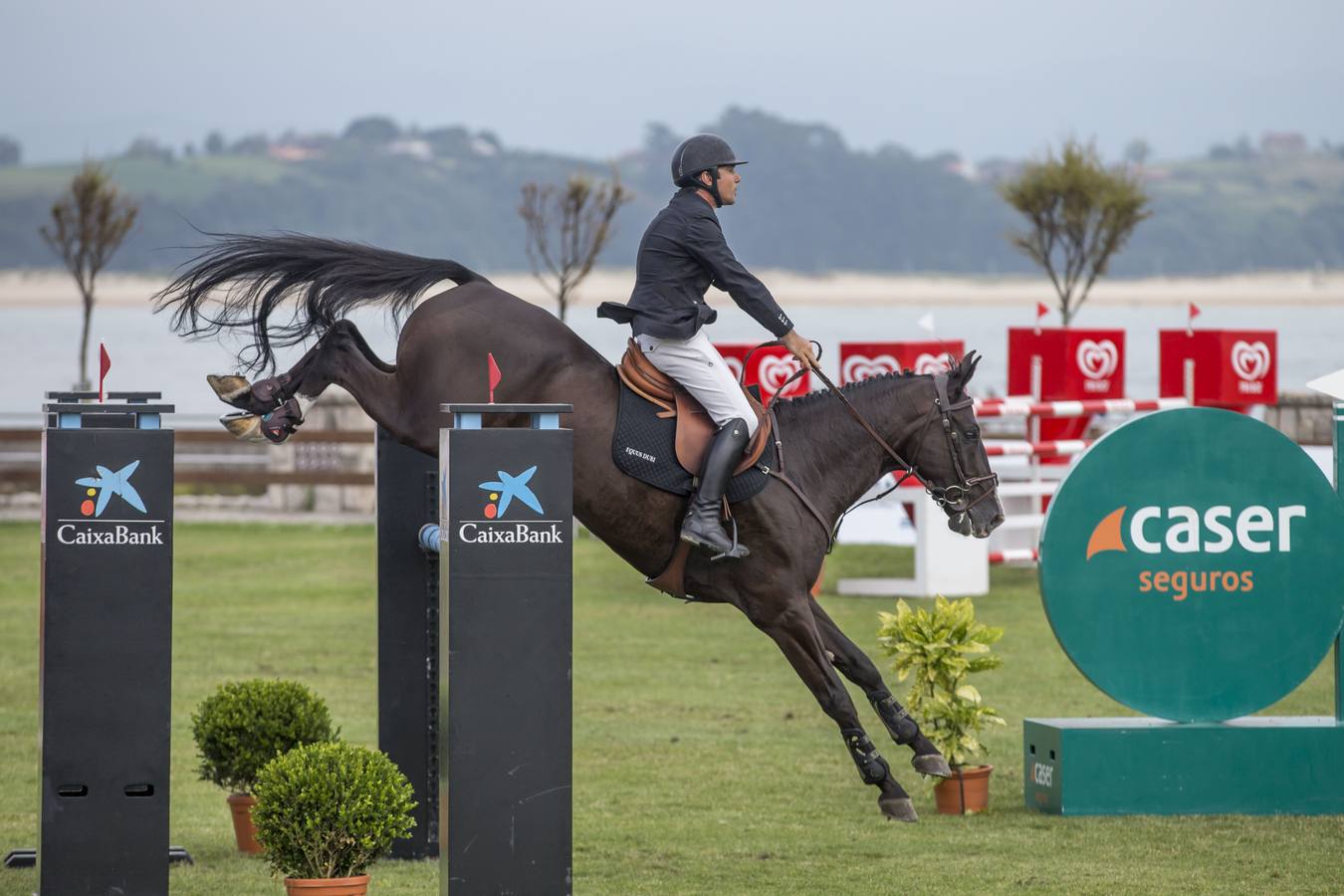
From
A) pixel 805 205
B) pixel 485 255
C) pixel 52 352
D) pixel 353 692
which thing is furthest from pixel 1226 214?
pixel 353 692

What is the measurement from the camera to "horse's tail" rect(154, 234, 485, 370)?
668cm

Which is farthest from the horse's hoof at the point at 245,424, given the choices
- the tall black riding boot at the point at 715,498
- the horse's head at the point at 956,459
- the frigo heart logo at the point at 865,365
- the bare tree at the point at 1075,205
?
the bare tree at the point at 1075,205

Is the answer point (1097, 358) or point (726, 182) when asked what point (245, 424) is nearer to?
point (726, 182)

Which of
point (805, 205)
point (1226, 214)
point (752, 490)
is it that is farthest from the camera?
point (805, 205)

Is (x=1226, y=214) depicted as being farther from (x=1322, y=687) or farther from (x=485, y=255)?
(x=1322, y=687)

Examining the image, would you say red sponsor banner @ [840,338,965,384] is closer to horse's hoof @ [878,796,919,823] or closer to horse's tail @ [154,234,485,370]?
horse's tail @ [154,234,485,370]

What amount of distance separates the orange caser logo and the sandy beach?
84.1 meters

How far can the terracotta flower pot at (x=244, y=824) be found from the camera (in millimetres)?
6352

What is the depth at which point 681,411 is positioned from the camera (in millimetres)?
6242

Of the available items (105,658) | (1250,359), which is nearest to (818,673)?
(105,658)

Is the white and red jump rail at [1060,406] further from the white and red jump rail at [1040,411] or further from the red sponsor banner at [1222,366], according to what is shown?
the red sponsor banner at [1222,366]

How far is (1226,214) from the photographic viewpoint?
118500 millimetres

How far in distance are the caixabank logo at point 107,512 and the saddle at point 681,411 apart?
73.2 inches

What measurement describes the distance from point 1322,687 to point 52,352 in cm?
5913
